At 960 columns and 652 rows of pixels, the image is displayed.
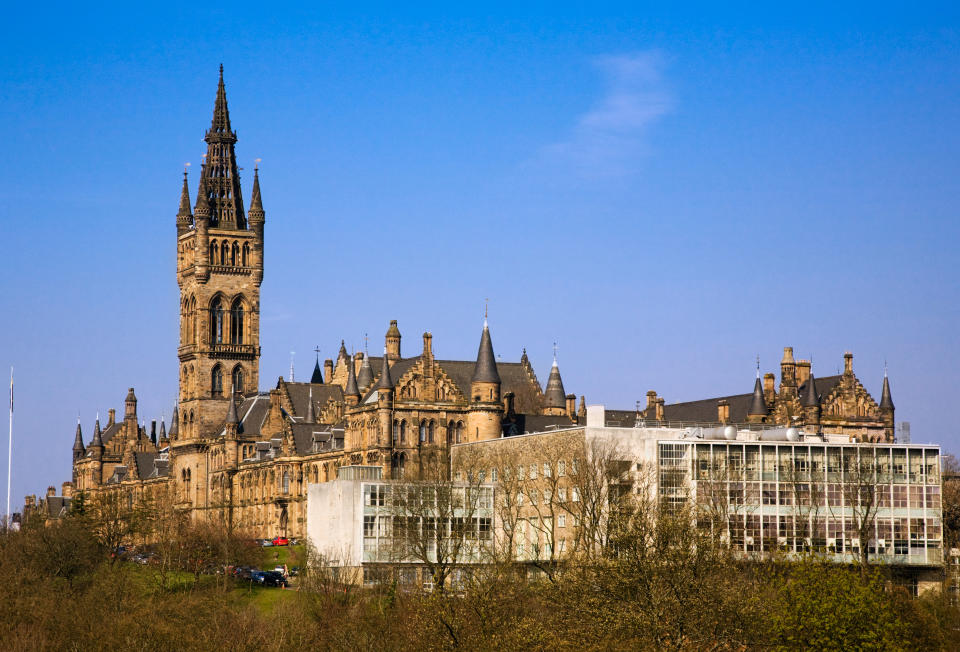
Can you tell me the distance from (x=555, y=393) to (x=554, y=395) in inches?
10.4

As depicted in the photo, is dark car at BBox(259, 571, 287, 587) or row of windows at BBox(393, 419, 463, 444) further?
row of windows at BBox(393, 419, 463, 444)

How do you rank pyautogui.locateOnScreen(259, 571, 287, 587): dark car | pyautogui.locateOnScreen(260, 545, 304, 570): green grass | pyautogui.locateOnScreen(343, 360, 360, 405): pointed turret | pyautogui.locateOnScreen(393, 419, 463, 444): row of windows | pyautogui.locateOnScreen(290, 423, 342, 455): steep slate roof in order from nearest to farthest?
pyautogui.locateOnScreen(259, 571, 287, 587): dark car < pyautogui.locateOnScreen(260, 545, 304, 570): green grass < pyautogui.locateOnScreen(393, 419, 463, 444): row of windows < pyautogui.locateOnScreen(343, 360, 360, 405): pointed turret < pyautogui.locateOnScreen(290, 423, 342, 455): steep slate roof

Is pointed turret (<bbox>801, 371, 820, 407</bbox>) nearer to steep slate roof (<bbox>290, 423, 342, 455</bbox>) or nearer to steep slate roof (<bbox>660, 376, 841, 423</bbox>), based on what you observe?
steep slate roof (<bbox>660, 376, 841, 423</bbox>)

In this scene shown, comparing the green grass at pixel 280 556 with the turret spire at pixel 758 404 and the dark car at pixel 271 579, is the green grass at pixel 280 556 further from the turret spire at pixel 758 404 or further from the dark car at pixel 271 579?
the turret spire at pixel 758 404

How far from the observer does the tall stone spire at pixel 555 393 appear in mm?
192375

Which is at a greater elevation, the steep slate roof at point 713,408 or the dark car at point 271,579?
the steep slate roof at point 713,408

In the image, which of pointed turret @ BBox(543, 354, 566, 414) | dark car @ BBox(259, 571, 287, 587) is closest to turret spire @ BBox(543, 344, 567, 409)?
pointed turret @ BBox(543, 354, 566, 414)

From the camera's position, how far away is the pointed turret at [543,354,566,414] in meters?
192

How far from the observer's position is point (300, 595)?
13312 cm

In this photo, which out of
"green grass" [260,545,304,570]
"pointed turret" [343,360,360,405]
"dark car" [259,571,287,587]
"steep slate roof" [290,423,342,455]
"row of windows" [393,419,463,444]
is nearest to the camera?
"dark car" [259,571,287,587]

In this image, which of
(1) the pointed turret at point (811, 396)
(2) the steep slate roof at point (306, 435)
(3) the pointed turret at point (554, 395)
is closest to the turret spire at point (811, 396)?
(1) the pointed turret at point (811, 396)

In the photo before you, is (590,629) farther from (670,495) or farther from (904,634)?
(670,495)

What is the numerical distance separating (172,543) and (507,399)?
42.5 meters

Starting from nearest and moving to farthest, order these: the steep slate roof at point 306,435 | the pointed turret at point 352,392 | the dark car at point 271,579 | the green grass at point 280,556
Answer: the dark car at point 271,579 < the green grass at point 280,556 < the pointed turret at point 352,392 < the steep slate roof at point 306,435
